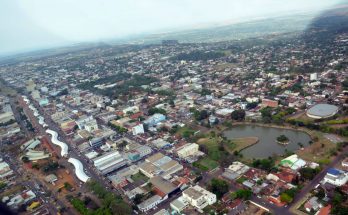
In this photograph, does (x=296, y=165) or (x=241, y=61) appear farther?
(x=241, y=61)

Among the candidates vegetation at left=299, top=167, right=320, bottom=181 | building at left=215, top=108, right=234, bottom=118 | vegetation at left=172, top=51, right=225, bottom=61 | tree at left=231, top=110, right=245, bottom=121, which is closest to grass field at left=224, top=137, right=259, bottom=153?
tree at left=231, top=110, right=245, bottom=121

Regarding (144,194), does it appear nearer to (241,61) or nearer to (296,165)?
(296,165)

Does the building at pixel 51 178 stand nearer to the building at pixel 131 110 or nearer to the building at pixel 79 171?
the building at pixel 79 171

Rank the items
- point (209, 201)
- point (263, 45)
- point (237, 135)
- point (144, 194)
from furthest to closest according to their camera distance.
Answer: point (263, 45)
point (237, 135)
point (144, 194)
point (209, 201)

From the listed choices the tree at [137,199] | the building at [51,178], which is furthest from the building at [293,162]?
the building at [51,178]

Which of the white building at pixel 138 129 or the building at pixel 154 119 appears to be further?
the building at pixel 154 119

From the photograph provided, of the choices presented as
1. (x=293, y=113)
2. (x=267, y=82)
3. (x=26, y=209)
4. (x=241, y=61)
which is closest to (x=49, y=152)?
(x=26, y=209)
